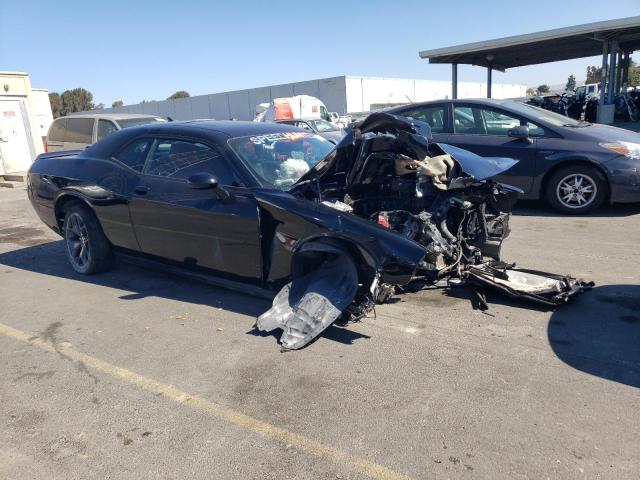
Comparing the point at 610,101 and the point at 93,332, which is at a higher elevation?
the point at 610,101

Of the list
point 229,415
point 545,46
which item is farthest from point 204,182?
point 545,46

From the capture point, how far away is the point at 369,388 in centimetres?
304

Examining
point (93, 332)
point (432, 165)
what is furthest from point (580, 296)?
point (93, 332)

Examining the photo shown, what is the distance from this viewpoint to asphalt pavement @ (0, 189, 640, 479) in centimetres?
245

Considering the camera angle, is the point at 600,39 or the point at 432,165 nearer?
the point at 432,165

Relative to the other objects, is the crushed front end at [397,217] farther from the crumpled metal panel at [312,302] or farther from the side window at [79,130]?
the side window at [79,130]

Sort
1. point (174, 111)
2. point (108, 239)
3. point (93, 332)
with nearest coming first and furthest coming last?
1. point (93, 332)
2. point (108, 239)
3. point (174, 111)

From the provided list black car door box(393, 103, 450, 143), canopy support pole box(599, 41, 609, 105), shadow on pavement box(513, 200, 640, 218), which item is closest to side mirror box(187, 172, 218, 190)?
black car door box(393, 103, 450, 143)

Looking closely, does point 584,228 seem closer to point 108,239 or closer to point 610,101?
point 108,239

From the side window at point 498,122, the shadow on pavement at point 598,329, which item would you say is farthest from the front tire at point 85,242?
the side window at point 498,122

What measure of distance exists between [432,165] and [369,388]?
1923 millimetres

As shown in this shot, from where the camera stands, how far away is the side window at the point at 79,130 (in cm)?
1210

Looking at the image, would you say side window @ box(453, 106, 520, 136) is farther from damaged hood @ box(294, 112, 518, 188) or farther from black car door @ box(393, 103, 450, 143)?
damaged hood @ box(294, 112, 518, 188)

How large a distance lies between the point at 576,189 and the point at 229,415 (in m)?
6.15
